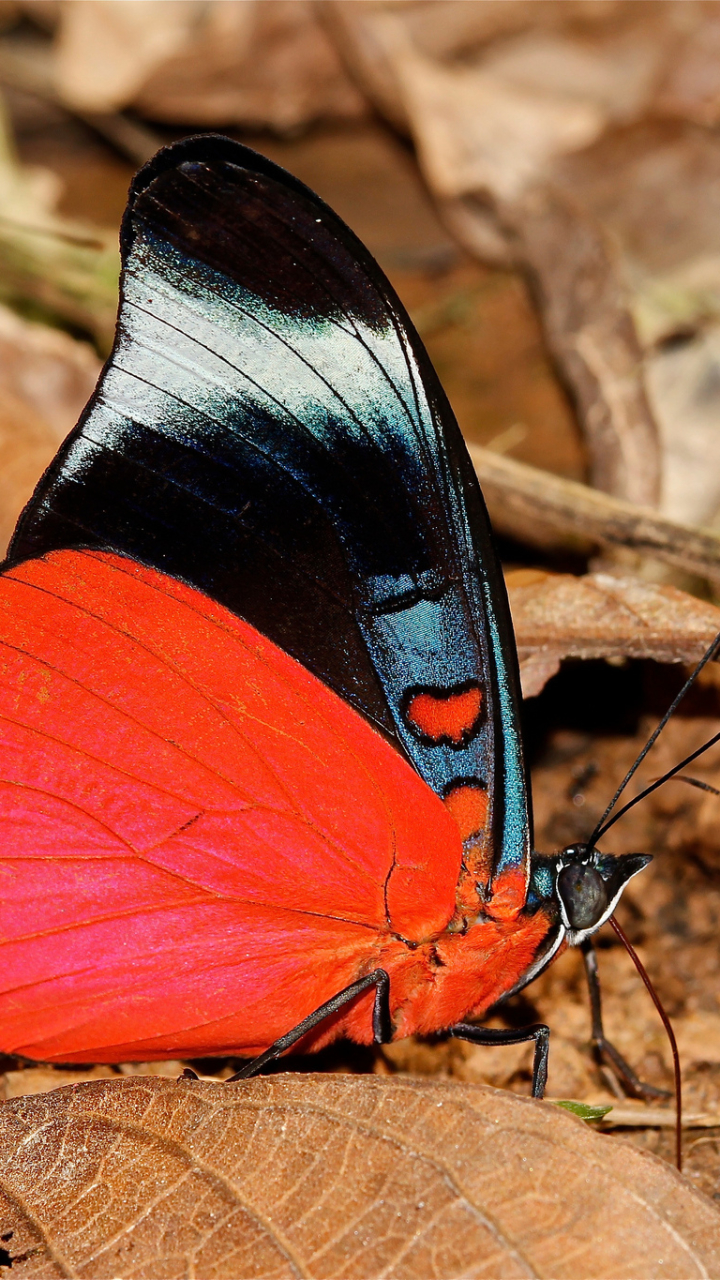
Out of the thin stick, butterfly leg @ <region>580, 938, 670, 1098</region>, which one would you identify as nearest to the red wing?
butterfly leg @ <region>580, 938, 670, 1098</region>

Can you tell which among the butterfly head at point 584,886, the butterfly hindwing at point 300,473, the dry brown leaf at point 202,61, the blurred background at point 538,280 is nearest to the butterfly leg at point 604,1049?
the blurred background at point 538,280

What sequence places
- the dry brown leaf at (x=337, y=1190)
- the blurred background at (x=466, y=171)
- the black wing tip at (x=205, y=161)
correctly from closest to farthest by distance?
1. the dry brown leaf at (x=337, y=1190)
2. the black wing tip at (x=205, y=161)
3. the blurred background at (x=466, y=171)

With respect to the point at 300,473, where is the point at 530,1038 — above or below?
below

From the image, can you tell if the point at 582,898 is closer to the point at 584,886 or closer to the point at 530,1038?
the point at 584,886

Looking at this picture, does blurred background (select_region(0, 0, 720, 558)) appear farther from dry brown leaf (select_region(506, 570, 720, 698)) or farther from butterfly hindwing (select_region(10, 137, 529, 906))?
butterfly hindwing (select_region(10, 137, 529, 906))

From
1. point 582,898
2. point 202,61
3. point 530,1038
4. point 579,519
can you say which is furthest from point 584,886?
point 202,61

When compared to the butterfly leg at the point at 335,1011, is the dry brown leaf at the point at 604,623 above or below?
above

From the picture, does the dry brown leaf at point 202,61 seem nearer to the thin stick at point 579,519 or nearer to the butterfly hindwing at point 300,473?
the thin stick at point 579,519

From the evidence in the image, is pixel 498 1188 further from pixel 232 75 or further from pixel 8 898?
pixel 232 75
